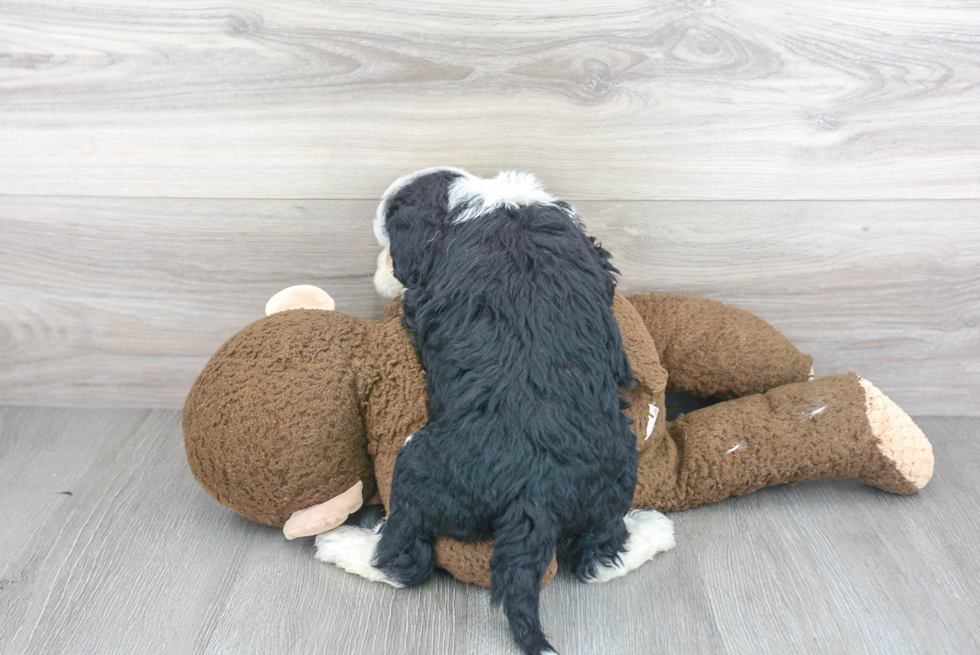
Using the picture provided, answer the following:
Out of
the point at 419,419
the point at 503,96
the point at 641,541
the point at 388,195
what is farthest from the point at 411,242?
the point at 641,541

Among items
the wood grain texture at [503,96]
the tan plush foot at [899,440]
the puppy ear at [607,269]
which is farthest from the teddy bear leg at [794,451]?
the wood grain texture at [503,96]

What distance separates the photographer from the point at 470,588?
85 centimetres

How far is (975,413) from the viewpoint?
1.22 m

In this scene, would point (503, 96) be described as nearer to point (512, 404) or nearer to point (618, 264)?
point (618, 264)

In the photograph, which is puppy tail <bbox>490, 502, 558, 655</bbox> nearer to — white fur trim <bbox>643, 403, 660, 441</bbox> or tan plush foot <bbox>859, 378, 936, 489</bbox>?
white fur trim <bbox>643, 403, 660, 441</bbox>

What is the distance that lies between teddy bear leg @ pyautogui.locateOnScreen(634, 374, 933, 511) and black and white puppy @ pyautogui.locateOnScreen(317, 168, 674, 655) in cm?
11

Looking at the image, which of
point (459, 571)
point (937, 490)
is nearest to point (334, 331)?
point (459, 571)

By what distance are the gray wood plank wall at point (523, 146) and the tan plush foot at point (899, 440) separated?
22 centimetres

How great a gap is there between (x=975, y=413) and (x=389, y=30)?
1.08 meters

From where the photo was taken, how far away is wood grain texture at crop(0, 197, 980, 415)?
112 centimetres

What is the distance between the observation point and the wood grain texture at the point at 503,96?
3.40 feet

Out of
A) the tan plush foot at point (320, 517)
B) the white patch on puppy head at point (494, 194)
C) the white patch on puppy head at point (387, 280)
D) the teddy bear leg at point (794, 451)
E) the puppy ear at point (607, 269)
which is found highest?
the white patch on puppy head at point (494, 194)

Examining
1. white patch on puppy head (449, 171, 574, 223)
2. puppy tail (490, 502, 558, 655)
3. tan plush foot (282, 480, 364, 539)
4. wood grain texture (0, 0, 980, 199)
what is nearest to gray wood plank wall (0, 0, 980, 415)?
wood grain texture (0, 0, 980, 199)

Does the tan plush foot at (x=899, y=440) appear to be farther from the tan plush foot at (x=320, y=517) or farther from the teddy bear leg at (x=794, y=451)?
the tan plush foot at (x=320, y=517)
